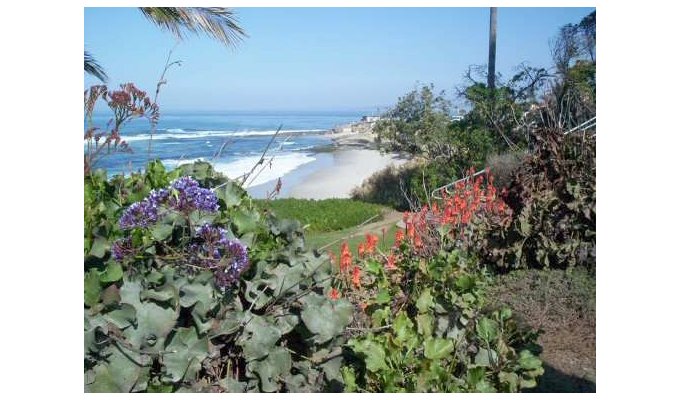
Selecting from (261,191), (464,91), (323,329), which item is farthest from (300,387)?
(464,91)

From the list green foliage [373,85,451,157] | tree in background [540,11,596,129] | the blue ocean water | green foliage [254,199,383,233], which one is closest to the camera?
the blue ocean water

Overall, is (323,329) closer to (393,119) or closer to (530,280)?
(530,280)

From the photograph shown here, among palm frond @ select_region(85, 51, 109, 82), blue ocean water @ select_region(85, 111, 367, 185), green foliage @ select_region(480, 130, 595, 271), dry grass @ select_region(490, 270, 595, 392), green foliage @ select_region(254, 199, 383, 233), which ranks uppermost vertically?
palm frond @ select_region(85, 51, 109, 82)

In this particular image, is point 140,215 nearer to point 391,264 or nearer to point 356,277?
point 356,277

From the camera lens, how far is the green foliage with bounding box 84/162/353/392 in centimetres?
242

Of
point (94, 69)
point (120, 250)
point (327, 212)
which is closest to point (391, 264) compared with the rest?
point (120, 250)

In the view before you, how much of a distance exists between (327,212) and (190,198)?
8.94 metres

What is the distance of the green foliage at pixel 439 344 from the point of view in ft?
8.89

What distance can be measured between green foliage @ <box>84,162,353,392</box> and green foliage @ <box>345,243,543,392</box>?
22 centimetres

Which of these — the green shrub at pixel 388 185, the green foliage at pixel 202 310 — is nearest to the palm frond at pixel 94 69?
the green foliage at pixel 202 310

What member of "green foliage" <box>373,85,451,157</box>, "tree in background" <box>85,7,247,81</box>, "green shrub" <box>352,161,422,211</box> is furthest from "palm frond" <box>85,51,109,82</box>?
"green foliage" <box>373,85,451,157</box>

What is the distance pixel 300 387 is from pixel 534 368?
3.24ft

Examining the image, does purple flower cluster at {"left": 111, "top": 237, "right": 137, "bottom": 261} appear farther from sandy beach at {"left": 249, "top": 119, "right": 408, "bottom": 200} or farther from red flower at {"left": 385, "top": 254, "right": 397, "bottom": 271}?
sandy beach at {"left": 249, "top": 119, "right": 408, "bottom": 200}

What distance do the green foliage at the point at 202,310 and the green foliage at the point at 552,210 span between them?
90.0 inches
